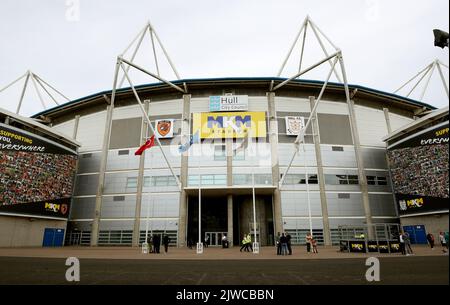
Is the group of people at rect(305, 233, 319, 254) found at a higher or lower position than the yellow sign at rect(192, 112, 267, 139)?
lower

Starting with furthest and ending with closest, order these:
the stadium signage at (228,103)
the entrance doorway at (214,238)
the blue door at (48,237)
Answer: the stadium signage at (228,103)
the entrance doorway at (214,238)
the blue door at (48,237)

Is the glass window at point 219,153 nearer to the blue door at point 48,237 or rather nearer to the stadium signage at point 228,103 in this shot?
the stadium signage at point 228,103

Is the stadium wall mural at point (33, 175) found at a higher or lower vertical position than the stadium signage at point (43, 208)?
higher

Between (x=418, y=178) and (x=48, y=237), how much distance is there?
48602 millimetres

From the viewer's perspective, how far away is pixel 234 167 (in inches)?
1427

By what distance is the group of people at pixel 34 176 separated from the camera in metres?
29.9

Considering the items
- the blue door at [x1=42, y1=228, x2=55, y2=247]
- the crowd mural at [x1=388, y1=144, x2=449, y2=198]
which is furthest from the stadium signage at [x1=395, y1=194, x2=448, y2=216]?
the blue door at [x1=42, y1=228, x2=55, y2=247]

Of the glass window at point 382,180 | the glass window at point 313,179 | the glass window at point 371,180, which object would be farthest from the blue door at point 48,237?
the glass window at point 382,180

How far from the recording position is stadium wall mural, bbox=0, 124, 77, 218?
98.2 ft

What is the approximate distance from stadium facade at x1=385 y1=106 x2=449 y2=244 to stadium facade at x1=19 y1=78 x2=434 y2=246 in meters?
2.37

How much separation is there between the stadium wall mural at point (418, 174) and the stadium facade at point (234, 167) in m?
2.31

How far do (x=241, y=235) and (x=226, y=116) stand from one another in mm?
17736

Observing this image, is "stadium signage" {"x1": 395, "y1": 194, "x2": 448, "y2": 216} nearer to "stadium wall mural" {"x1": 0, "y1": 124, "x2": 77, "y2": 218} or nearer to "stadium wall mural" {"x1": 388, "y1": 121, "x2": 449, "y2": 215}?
"stadium wall mural" {"x1": 388, "y1": 121, "x2": 449, "y2": 215}
